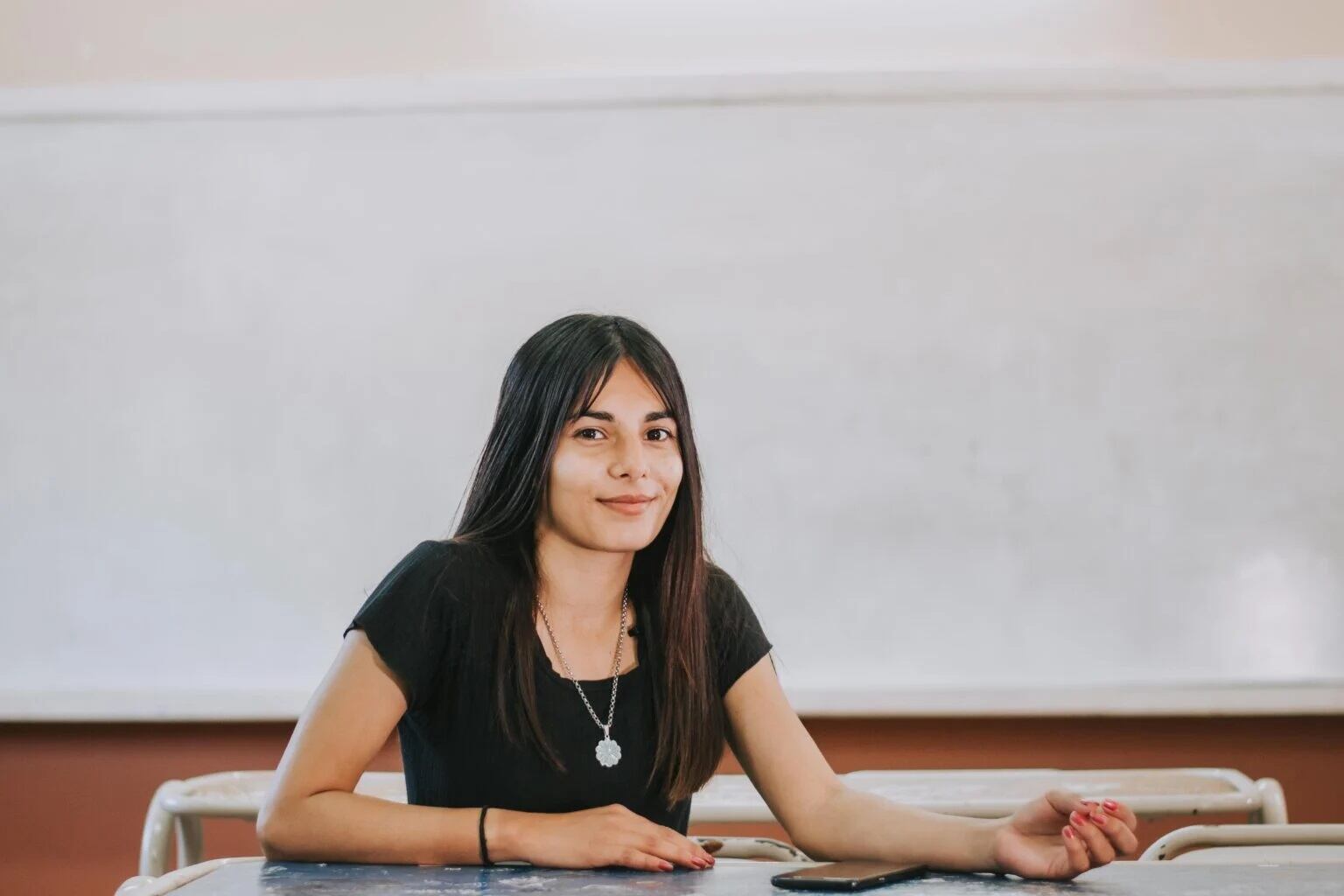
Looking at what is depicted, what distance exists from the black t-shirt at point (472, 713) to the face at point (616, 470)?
0.40 ft

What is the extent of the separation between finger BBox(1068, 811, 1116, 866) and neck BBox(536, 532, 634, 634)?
581 mm

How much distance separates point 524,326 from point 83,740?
3.90 ft

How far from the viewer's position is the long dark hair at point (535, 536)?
4.76 ft

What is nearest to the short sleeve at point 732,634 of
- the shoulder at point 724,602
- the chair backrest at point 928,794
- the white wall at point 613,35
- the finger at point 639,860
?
the shoulder at point 724,602

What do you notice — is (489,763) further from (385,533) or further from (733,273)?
(733,273)

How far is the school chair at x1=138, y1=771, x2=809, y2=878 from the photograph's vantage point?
2.08 meters

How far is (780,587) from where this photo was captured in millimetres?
2586

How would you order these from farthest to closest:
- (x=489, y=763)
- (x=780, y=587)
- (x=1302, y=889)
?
(x=780, y=587) < (x=489, y=763) < (x=1302, y=889)

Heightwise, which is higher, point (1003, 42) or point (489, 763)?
point (1003, 42)

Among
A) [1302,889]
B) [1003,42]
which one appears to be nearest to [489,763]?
[1302,889]

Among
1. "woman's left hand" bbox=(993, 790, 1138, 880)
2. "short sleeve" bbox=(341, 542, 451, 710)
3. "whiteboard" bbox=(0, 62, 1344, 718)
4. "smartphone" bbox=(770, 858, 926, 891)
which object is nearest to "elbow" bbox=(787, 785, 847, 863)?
"smartphone" bbox=(770, 858, 926, 891)

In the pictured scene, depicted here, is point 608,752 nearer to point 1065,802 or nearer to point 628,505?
point 628,505

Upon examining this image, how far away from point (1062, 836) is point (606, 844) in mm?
412

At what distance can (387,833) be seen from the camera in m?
1.27
